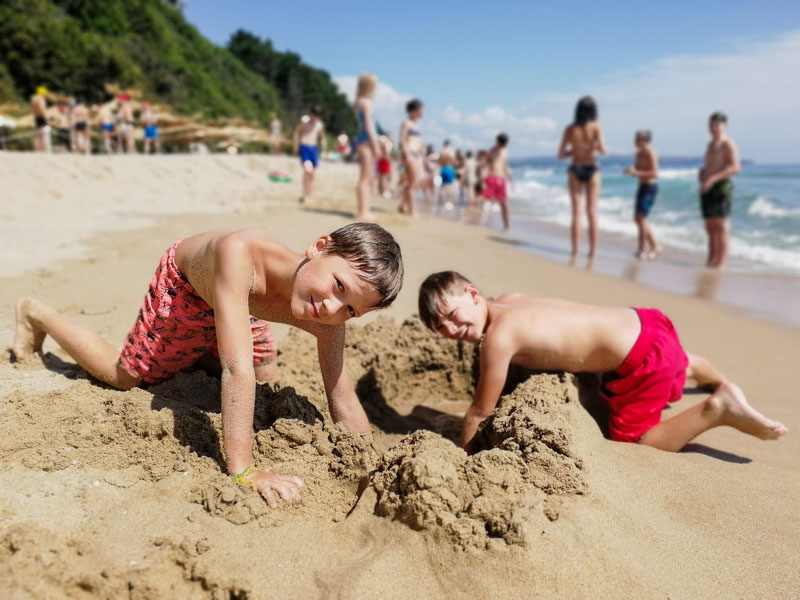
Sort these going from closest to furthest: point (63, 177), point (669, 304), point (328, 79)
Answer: point (669, 304)
point (63, 177)
point (328, 79)

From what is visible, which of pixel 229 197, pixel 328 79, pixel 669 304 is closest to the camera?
pixel 669 304

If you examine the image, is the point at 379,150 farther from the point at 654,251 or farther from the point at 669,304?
the point at 669,304

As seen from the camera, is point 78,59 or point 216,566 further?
point 78,59

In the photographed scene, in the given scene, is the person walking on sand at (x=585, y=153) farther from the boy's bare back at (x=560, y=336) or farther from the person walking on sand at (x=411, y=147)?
the boy's bare back at (x=560, y=336)

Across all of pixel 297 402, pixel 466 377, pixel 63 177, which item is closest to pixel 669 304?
pixel 466 377

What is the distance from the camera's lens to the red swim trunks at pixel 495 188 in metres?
10.8

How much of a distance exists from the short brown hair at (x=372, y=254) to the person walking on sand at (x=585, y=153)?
5.62 m

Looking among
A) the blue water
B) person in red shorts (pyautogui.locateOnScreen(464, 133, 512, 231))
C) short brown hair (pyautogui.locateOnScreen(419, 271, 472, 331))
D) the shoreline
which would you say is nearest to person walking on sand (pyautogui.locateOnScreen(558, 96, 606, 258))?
the shoreline

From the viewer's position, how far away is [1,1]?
20.2 meters

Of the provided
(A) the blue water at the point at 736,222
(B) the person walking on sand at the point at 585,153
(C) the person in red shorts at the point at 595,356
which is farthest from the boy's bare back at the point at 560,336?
(A) the blue water at the point at 736,222

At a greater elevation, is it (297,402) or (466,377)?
(297,402)

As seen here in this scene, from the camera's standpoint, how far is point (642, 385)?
2689 mm

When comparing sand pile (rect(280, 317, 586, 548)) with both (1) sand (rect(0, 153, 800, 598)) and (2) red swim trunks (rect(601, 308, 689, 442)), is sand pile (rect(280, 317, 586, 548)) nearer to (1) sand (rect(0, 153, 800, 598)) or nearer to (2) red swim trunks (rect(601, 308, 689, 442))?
(1) sand (rect(0, 153, 800, 598))

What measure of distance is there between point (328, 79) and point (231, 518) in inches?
2547
